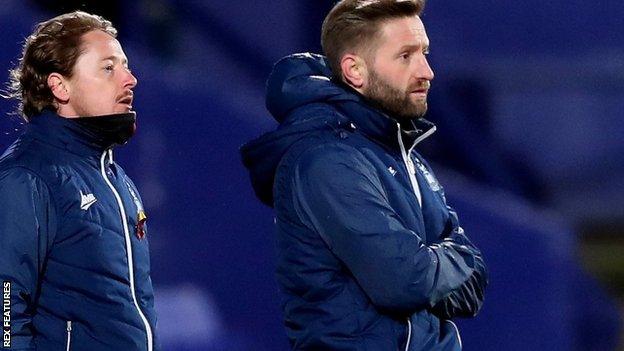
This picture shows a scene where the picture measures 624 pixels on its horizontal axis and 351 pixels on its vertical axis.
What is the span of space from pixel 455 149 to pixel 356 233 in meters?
3.14

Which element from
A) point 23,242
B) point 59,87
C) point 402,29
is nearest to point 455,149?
point 402,29

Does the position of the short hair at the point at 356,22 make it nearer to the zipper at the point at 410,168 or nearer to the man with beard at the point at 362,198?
the man with beard at the point at 362,198

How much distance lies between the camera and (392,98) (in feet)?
8.38

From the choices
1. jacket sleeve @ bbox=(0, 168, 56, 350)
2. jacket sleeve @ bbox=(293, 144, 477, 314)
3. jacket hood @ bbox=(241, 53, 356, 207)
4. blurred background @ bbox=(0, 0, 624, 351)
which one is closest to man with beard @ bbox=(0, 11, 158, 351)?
jacket sleeve @ bbox=(0, 168, 56, 350)

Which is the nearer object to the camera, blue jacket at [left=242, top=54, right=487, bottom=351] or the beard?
blue jacket at [left=242, top=54, right=487, bottom=351]

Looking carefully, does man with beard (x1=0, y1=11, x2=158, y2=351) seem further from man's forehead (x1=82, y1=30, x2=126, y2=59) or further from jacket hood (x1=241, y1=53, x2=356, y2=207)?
jacket hood (x1=241, y1=53, x2=356, y2=207)

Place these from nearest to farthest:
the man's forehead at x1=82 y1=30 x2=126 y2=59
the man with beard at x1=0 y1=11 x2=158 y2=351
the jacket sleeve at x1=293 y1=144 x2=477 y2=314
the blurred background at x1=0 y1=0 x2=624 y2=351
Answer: the jacket sleeve at x1=293 y1=144 x2=477 y2=314
the man with beard at x1=0 y1=11 x2=158 y2=351
the man's forehead at x1=82 y1=30 x2=126 y2=59
the blurred background at x1=0 y1=0 x2=624 y2=351

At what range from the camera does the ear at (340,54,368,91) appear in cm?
258

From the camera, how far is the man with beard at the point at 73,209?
2.43 m

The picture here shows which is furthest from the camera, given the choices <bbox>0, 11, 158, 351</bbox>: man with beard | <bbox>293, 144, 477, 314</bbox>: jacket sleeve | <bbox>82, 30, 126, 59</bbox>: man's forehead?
<bbox>82, 30, 126, 59</bbox>: man's forehead

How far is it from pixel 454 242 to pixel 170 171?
5.57ft

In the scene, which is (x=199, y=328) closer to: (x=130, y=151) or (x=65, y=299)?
(x=130, y=151)

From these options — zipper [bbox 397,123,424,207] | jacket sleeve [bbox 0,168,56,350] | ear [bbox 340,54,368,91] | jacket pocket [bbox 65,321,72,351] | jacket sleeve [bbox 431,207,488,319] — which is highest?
ear [bbox 340,54,368,91]

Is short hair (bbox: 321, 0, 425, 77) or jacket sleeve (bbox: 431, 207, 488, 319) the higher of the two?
short hair (bbox: 321, 0, 425, 77)
